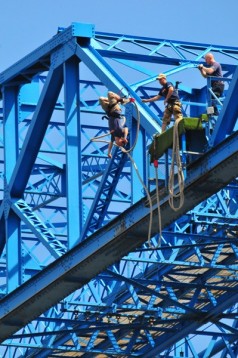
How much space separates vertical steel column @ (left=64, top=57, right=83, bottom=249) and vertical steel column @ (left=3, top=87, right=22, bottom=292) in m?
4.62

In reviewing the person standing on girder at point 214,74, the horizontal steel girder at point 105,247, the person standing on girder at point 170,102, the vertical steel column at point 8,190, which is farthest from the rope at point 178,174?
the vertical steel column at point 8,190

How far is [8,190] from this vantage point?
67062mm

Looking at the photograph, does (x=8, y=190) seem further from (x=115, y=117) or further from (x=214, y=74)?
(x=214, y=74)

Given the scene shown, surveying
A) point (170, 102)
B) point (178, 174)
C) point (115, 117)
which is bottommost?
point (178, 174)

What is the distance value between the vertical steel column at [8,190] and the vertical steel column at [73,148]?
4624 millimetres

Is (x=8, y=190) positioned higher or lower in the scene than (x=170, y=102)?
higher

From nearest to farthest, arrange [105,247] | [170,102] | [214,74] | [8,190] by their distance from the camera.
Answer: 1. [170,102]
2. [214,74]
3. [105,247]
4. [8,190]

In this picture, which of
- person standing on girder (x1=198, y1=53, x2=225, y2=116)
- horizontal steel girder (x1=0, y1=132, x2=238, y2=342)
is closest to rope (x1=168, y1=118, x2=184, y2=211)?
horizontal steel girder (x1=0, y1=132, x2=238, y2=342)

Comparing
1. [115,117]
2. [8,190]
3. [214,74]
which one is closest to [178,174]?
[214,74]

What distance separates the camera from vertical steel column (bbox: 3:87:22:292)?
2643 inches

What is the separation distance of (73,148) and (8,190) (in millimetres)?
4638

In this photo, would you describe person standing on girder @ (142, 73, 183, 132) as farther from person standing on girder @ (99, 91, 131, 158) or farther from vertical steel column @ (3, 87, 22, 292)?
vertical steel column @ (3, 87, 22, 292)

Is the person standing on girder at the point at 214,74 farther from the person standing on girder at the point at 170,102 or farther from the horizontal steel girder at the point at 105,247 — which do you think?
the horizontal steel girder at the point at 105,247

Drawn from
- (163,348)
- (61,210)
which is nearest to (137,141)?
(163,348)
